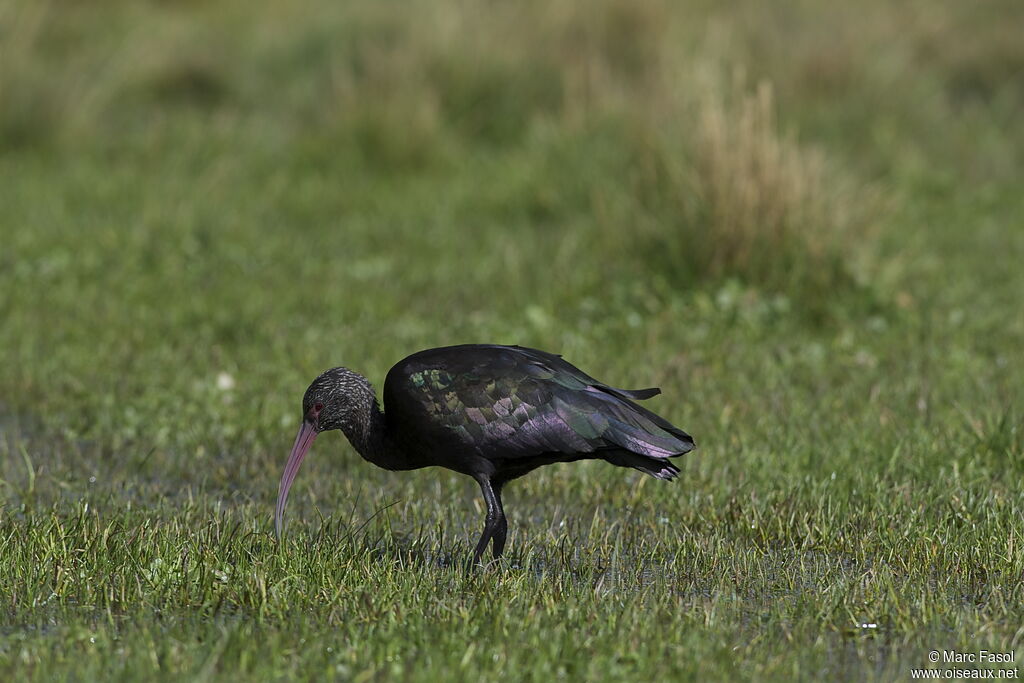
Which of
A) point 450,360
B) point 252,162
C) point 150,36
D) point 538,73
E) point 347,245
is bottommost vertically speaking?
point 450,360

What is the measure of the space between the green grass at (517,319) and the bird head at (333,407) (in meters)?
0.33

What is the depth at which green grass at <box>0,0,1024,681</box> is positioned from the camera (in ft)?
14.6

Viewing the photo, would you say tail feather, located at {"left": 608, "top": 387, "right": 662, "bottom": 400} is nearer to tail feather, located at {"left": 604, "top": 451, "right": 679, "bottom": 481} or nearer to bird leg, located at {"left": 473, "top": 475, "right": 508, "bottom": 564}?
tail feather, located at {"left": 604, "top": 451, "right": 679, "bottom": 481}

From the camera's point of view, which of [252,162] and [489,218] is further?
[252,162]

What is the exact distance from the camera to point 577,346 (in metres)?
8.06

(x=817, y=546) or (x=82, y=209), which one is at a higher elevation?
(x=82, y=209)

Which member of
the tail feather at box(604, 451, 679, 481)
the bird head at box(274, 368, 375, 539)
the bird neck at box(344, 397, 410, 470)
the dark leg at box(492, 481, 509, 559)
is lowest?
the dark leg at box(492, 481, 509, 559)

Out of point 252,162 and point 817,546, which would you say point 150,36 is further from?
point 817,546

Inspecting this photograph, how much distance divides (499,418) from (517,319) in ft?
12.3

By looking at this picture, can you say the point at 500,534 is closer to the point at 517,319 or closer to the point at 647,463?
the point at 647,463

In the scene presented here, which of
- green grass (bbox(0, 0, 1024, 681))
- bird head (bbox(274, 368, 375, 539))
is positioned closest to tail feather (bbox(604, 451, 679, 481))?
green grass (bbox(0, 0, 1024, 681))

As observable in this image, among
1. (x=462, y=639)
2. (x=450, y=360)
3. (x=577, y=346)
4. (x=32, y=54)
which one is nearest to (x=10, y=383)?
(x=577, y=346)

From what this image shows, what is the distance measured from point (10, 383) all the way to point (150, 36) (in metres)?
8.71

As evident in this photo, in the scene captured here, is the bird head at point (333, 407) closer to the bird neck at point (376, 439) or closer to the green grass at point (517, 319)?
the bird neck at point (376, 439)
